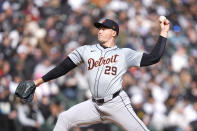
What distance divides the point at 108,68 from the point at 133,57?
299mm

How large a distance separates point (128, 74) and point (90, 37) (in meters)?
1.25

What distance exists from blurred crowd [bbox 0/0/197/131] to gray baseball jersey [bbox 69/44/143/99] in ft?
12.9

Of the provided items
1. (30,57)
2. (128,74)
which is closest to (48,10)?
(30,57)

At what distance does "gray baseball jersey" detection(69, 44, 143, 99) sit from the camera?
5.43 m

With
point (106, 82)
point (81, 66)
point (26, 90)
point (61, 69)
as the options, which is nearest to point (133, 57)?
point (106, 82)

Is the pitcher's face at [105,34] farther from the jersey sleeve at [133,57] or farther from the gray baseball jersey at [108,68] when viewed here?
the jersey sleeve at [133,57]

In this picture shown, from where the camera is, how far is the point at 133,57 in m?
5.45

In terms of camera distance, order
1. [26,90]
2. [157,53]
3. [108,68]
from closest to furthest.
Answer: [157,53] < [108,68] < [26,90]

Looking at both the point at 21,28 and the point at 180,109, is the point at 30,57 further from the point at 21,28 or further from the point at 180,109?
the point at 180,109

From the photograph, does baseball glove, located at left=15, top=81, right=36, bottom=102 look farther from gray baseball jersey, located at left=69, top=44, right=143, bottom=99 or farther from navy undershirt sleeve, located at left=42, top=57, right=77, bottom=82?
gray baseball jersey, located at left=69, top=44, right=143, bottom=99

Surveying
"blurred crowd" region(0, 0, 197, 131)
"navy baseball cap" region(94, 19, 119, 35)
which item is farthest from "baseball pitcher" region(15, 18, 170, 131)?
"blurred crowd" region(0, 0, 197, 131)

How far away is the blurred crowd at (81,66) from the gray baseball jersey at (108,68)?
394cm

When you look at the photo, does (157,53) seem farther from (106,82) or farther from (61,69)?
(61,69)

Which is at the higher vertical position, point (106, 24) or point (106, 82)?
point (106, 24)
